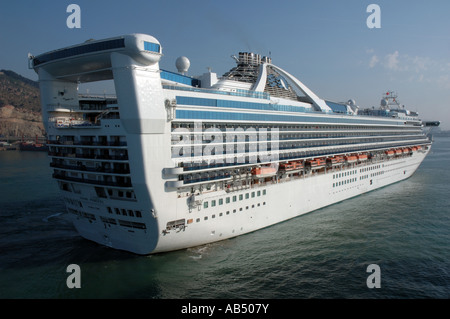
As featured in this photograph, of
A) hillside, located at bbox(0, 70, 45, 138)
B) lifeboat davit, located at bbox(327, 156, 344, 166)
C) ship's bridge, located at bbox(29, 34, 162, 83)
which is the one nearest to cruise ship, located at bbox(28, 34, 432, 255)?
ship's bridge, located at bbox(29, 34, 162, 83)

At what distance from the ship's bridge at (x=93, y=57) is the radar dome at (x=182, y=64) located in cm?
741

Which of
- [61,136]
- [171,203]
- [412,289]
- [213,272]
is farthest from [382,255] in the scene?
[61,136]

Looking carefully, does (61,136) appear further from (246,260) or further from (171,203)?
(246,260)

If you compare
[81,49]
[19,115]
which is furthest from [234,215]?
[19,115]

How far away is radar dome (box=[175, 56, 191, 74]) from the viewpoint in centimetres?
3033

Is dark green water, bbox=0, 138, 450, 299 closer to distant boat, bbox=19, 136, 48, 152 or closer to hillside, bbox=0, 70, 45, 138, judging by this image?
distant boat, bbox=19, 136, 48, 152

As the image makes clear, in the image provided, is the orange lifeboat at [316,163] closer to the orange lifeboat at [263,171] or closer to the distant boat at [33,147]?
the orange lifeboat at [263,171]

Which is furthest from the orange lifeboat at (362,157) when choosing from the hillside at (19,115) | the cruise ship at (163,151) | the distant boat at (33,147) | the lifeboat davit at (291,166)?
the hillside at (19,115)

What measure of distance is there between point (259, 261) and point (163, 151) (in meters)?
9.98

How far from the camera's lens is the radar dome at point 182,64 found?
99.5ft

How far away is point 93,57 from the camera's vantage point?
21219mm

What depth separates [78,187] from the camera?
78.2 ft

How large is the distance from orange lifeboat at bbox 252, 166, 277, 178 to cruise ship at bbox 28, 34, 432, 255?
11 cm

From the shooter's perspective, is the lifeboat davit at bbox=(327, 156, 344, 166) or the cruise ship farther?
the lifeboat davit at bbox=(327, 156, 344, 166)
